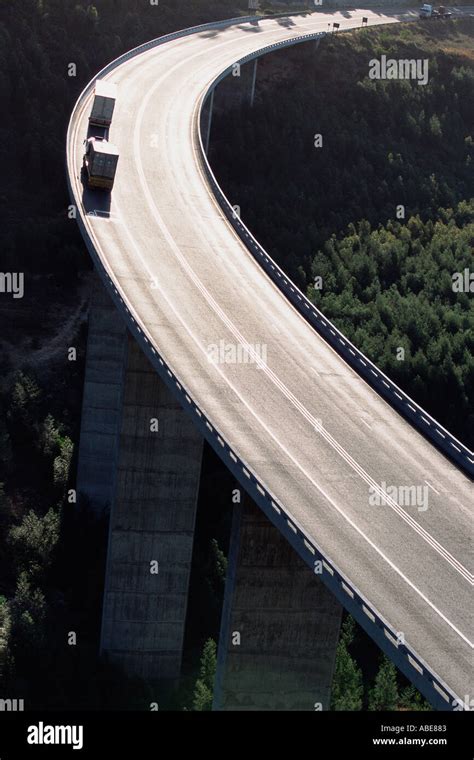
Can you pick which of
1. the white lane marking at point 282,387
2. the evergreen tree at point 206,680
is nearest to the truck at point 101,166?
the white lane marking at point 282,387

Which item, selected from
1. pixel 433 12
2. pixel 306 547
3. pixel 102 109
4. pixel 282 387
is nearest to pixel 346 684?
pixel 282 387

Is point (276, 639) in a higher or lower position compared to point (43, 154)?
lower

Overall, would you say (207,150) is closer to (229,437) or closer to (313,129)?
(313,129)

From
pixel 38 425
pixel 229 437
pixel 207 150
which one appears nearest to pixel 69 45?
pixel 207 150

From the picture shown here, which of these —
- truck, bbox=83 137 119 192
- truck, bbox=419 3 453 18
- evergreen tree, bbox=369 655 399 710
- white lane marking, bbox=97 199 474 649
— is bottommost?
evergreen tree, bbox=369 655 399 710

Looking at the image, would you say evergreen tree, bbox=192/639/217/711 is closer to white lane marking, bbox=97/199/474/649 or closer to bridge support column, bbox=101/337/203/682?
bridge support column, bbox=101/337/203/682

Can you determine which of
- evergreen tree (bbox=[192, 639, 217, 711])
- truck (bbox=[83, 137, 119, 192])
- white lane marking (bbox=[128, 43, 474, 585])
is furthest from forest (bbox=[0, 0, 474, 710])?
truck (bbox=[83, 137, 119, 192])

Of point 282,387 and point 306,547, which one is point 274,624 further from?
point 282,387
